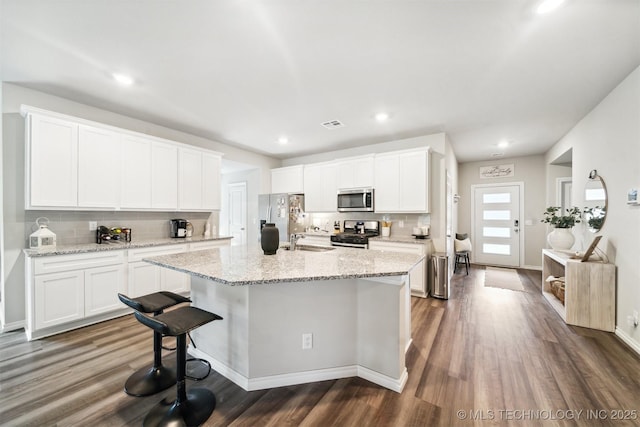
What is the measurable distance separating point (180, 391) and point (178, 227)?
294 centimetres

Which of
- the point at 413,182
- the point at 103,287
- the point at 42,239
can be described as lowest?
the point at 103,287

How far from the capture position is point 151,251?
3387mm

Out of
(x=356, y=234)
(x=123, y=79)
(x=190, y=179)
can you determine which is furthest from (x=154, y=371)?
(x=356, y=234)

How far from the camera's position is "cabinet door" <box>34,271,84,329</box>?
2555 millimetres

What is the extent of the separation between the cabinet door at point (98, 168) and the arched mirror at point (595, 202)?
6.04 metres

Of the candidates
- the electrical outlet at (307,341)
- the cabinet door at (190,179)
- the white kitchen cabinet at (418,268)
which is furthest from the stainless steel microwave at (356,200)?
the electrical outlet at (307,341)

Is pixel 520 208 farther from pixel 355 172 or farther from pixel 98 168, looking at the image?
pixel 98 168

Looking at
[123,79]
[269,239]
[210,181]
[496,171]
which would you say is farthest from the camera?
[496,171]

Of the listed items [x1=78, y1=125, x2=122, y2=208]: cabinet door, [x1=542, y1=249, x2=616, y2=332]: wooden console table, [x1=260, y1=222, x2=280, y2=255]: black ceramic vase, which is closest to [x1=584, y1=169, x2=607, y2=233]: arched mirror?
[x1=542, y1=249, x2=616, y2=332]: wooden console table

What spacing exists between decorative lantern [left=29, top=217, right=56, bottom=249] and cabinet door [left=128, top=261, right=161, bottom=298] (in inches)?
31.4

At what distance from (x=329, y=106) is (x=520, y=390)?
3.32 meters

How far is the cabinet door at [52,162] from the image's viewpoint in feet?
8.80

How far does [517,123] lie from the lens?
3.79m

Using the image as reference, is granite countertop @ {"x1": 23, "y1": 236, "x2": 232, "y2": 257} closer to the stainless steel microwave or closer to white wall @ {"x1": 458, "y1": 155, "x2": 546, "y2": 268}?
the stainless steel microwave
